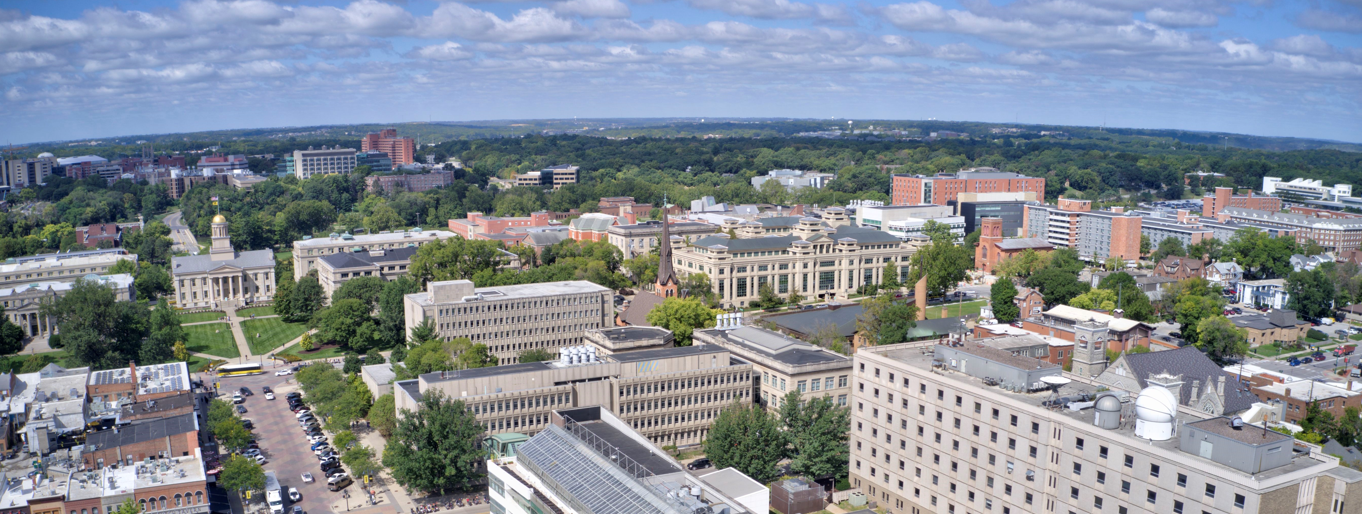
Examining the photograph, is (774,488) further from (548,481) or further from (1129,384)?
(1129,384)

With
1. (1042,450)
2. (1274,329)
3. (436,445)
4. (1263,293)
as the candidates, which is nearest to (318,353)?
(436,445)

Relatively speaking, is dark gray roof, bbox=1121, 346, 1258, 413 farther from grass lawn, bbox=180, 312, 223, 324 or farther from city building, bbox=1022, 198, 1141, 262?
grass lawn, bbox=180, 312, 223, 324

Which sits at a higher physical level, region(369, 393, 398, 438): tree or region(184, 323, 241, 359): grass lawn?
region(369, 393, 398, 438): tree

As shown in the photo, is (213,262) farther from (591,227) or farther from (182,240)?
(182,240)

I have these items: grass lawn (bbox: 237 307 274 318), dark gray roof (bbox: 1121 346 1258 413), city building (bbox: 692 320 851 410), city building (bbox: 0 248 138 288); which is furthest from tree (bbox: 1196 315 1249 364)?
city building (bbox: 0 248 138 288)

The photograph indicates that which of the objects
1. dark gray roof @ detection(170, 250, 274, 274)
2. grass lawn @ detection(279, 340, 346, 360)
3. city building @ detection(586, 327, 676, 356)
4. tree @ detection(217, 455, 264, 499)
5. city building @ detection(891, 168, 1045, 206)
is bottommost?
grass lawn @ detection(279, 340, 346, 360)

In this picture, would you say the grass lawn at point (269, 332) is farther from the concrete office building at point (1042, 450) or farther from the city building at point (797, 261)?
the concrete office building at point (1042, 450)

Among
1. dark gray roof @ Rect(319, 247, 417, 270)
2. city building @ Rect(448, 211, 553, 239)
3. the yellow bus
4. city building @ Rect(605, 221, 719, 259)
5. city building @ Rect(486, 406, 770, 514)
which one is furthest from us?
city building @ Rect(448, 211, 553, 239)
